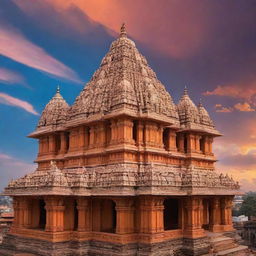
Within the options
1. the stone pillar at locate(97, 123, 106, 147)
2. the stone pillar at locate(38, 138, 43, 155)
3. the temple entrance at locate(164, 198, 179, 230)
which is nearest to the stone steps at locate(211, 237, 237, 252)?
the temple entrance at locate(164, 198, 179, 230)

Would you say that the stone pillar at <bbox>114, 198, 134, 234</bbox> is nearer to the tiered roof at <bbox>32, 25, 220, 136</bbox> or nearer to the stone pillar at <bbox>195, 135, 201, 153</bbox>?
the tiered roof at <bbox>32, 25, 220, 136</bbox>

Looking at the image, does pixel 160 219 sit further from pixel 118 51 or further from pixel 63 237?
pixel 118 51

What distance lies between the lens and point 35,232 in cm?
1953

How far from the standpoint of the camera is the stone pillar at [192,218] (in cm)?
1928

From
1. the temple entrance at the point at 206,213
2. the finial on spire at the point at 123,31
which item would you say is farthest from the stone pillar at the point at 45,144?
the temple entrance at the point at 206,213

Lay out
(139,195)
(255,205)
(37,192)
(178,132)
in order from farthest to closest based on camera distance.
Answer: (255,205) < (178,132) < (37,192) < (139,195)

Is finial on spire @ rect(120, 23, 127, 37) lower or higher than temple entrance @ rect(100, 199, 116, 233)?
higher

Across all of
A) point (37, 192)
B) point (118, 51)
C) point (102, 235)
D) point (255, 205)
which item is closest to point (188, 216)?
point (102, 235)

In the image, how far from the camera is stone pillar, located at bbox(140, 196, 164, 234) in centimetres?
1780

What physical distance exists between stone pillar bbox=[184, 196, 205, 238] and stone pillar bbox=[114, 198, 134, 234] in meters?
3.25

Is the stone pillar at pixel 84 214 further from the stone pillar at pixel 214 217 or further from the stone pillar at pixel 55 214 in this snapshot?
the stone pillar at pixel 214 217

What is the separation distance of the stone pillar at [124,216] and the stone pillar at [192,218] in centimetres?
325

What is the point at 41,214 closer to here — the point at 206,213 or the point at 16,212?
the point at 16,212

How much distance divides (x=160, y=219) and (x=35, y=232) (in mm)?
6935
